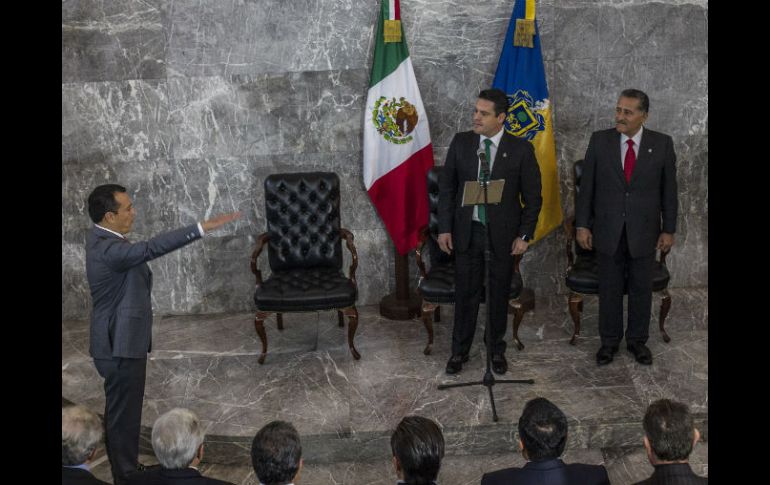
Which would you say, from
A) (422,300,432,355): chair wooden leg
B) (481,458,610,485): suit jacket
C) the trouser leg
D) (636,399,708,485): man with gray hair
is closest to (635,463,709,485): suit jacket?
(636,399,708,485): man with gray hair

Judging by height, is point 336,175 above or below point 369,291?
above

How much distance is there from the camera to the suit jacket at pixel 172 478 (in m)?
2.62

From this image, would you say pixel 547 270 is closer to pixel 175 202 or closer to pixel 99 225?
pixel 175 202

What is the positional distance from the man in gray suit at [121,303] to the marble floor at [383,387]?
→ 694 millimetres

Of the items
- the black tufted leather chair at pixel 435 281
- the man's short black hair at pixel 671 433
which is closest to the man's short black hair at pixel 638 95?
the black tufted leather chair at pixel 435 281

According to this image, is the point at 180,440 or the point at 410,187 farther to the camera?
the point at 410,187

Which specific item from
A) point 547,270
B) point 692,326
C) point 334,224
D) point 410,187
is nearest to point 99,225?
point 334,224

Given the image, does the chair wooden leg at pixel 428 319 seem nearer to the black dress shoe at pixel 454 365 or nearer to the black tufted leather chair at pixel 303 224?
the black dress shoe at pixel 454 365

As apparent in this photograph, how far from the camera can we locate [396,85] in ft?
18.6

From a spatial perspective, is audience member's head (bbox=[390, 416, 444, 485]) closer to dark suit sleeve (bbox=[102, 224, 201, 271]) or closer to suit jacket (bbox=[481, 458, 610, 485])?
suit jacket (bbox=[481, 458, 610, 485])

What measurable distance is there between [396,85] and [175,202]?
1897mm

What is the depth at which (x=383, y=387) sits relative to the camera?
4824mm

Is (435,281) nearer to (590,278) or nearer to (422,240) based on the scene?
(422,240)

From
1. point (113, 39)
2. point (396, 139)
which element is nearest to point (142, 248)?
point (396, 139)
